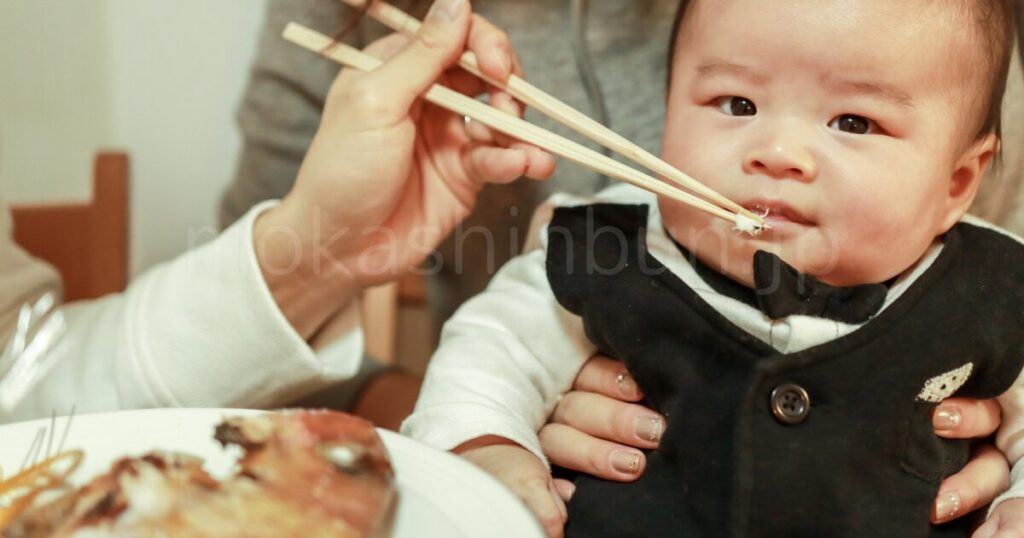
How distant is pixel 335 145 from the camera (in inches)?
34.0

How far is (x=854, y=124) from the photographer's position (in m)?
0.71

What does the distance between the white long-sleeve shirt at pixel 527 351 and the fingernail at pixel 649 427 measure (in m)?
0.09

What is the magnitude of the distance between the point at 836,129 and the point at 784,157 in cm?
6

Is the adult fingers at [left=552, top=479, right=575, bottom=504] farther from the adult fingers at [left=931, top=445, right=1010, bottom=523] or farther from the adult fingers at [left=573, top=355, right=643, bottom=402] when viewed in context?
the adult fingers at [left=931, top=445, right=1010, bottom=523]

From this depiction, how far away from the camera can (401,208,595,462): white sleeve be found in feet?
2.46

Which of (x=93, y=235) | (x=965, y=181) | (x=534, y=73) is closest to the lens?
(x=965, y=181)

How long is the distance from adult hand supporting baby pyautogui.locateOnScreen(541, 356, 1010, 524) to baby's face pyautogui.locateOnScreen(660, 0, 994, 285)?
134 mm

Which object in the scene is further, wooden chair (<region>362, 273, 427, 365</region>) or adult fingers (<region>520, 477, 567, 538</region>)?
wooden chair (<region>362, 273, 427, 365</region>)

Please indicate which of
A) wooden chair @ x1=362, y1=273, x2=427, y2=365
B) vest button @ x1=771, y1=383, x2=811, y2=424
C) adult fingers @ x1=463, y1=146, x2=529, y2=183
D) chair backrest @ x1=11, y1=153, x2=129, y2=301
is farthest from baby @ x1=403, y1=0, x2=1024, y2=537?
chair backrest @ x1=11, y1=153, x2=129, y2=301

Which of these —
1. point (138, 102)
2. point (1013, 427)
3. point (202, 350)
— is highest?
point (1013, 427)

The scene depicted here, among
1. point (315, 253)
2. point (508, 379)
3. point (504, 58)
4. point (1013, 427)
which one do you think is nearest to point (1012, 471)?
point (1013, 427)

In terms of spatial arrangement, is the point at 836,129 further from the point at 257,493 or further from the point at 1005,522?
the point at 257,493

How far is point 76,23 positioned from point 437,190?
110 centimetres

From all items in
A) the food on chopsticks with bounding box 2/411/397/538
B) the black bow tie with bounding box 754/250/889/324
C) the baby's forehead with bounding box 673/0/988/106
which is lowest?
the food on chopsticks with bounding box 2/411/397/538
